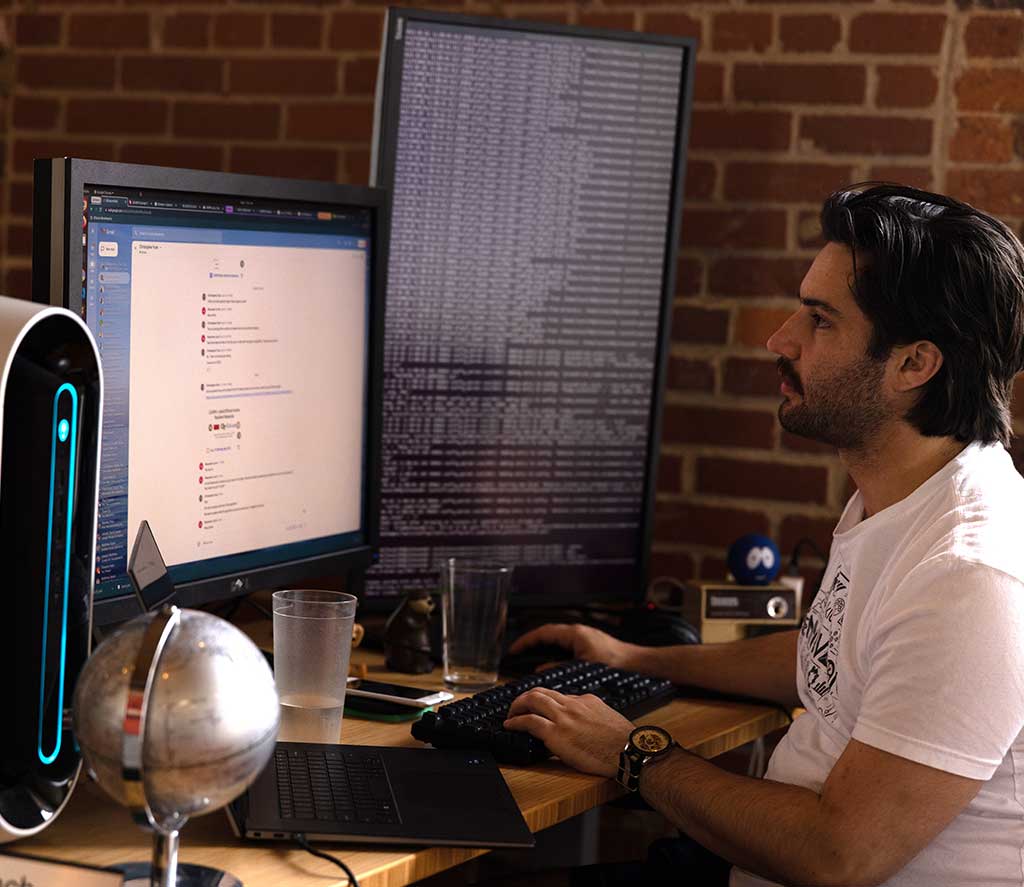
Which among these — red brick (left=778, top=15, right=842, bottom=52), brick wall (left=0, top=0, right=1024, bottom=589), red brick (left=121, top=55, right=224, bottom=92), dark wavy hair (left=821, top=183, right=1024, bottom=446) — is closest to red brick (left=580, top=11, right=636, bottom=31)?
brick wall (left=0, top=0, right=1024, bottom=589)

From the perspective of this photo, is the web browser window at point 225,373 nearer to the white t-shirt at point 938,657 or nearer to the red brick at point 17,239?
the white t-shirt at point 938,657

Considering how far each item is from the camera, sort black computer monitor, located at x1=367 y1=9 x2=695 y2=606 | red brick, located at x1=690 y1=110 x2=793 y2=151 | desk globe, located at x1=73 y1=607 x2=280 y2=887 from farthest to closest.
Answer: red brick, located at x1=690 y1=110 x2=793 y2=151, black computer monitor, located at x1=367 y1=9 x2=695 y2=606, desk globe, located at x1=73 y1=607 x2=280 y2=887

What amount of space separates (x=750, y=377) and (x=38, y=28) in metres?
1.46

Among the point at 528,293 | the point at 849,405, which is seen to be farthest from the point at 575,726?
the point at 528,293

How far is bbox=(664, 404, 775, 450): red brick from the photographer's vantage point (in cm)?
227

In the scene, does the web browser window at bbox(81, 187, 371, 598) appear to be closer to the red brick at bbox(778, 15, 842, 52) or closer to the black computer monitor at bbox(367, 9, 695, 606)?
the black computer monitor at bbox(367, 9, 695, 606)

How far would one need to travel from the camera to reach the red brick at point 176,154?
251cm

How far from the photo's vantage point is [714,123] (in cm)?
224

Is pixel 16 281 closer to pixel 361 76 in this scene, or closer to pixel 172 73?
pixel 172 73

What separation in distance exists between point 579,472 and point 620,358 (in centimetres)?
18

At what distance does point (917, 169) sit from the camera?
216 cm

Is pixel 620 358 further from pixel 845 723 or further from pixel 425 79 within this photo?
pixel 845 723

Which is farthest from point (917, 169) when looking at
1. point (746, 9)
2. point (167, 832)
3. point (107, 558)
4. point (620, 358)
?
point (167, 832)

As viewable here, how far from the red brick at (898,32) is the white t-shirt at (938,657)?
0.93 metres
